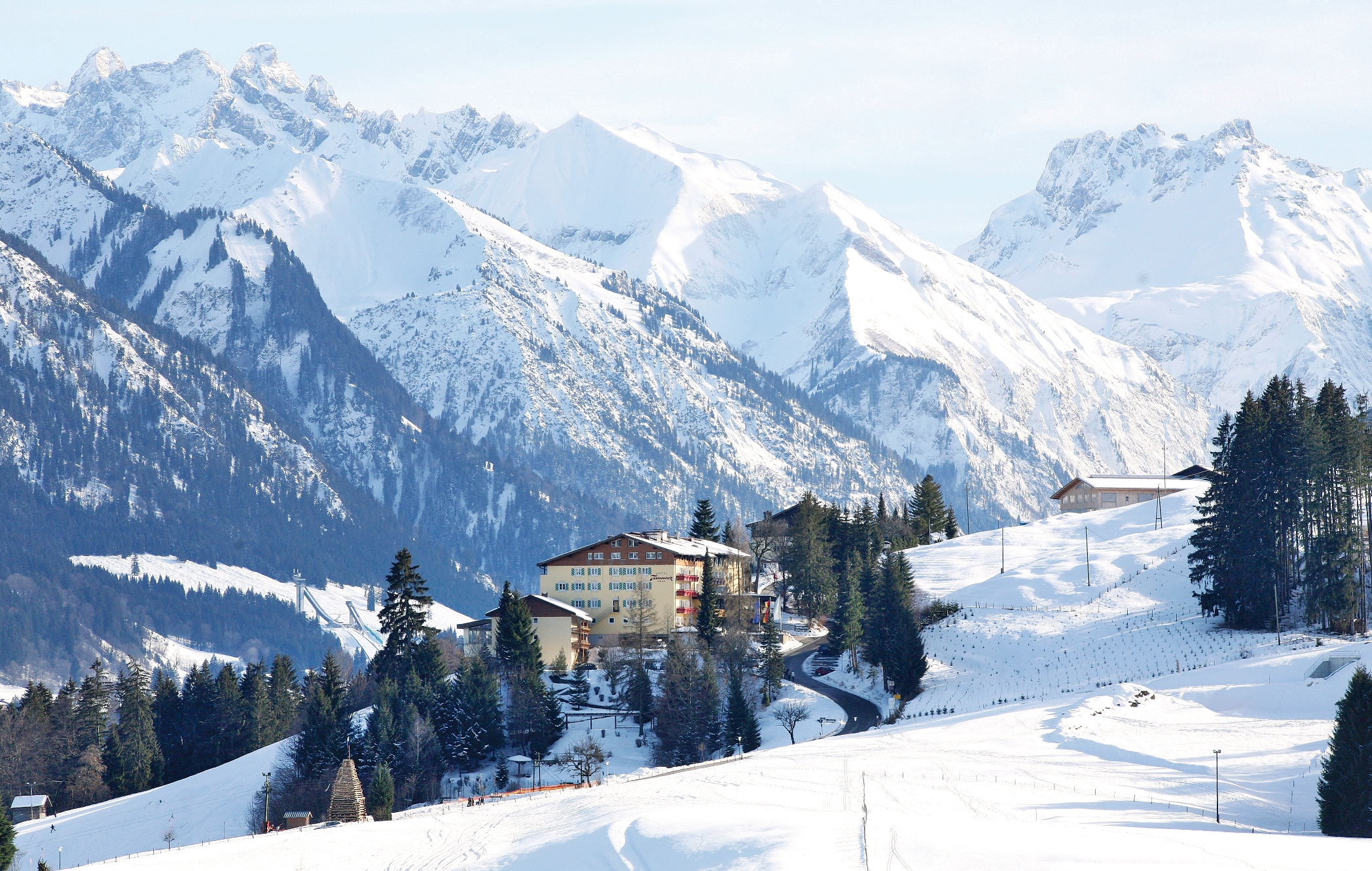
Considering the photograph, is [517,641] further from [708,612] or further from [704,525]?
[704,525]

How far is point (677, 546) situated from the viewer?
170375mm

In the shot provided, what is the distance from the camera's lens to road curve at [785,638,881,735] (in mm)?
119688

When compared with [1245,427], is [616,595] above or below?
below

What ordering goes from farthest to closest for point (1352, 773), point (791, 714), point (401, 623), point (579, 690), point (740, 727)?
point (579, 690), point (401, 623), point (791, 714), point (740, 727), point (1352, 773)

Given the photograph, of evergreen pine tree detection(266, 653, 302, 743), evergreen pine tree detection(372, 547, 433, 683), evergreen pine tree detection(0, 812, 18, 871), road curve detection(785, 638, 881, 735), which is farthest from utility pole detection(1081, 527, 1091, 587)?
evergreen pine tree detection(0, 812, 18, 871)

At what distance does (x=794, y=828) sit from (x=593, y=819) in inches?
507

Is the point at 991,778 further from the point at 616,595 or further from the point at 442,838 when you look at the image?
the point at 616,595

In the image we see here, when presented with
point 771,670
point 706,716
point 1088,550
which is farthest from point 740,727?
point 1088,550

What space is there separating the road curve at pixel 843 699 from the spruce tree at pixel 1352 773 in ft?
150

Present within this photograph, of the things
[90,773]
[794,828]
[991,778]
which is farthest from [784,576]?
[794,828]

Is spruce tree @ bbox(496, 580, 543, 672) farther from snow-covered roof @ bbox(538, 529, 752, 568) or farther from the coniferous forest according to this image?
the coniferous forest

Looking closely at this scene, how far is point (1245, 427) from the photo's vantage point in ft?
431

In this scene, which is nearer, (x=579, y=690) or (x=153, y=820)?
(x=153, y=820)

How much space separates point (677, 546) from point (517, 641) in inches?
1499
